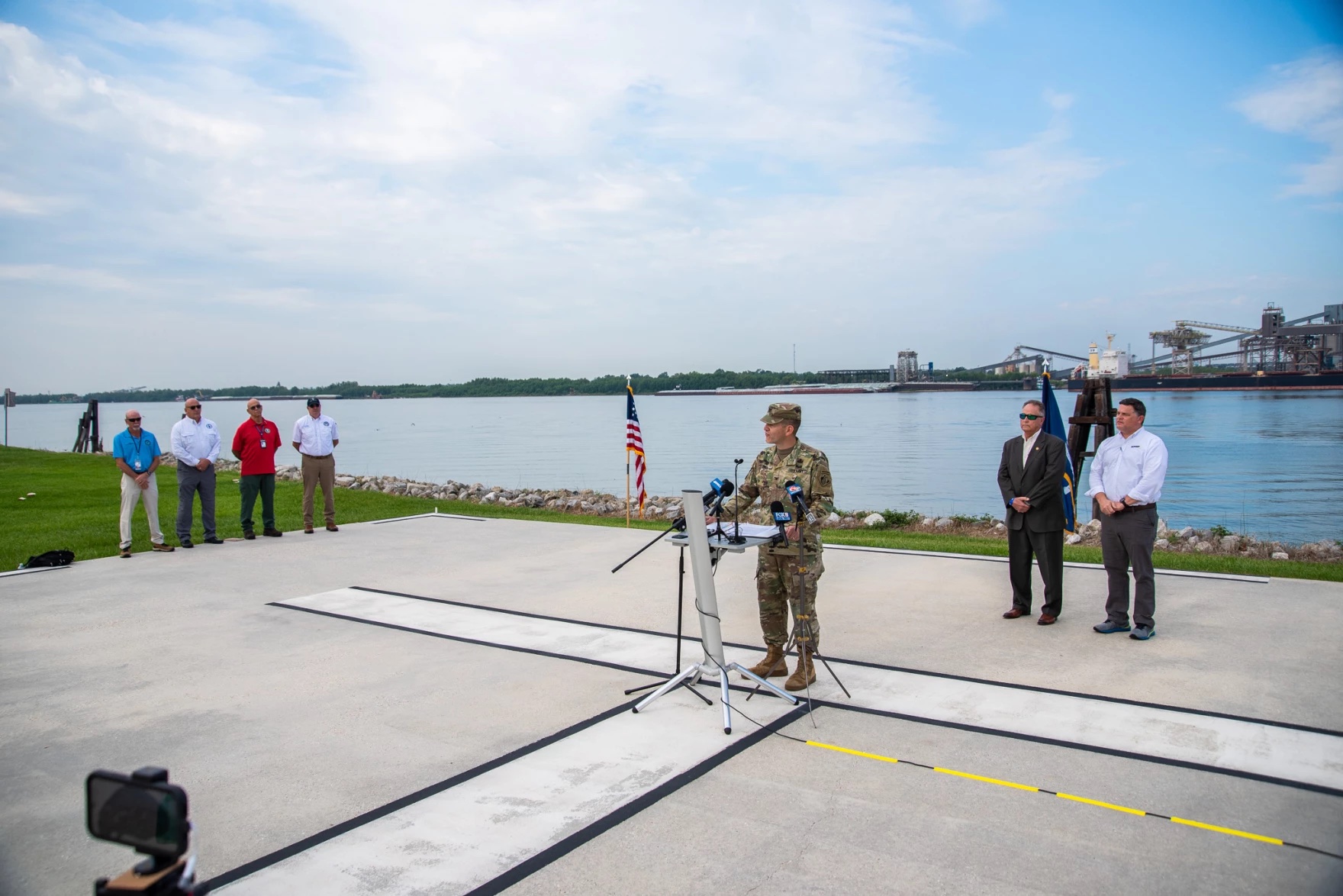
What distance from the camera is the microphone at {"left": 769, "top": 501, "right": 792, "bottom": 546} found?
4816mm

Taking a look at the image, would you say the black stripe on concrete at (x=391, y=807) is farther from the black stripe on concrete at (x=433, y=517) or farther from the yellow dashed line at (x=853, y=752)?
the black stripe on concrete at (x=433, y=517)

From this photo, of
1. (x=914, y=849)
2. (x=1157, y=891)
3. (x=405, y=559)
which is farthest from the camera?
(x=405, y=559)

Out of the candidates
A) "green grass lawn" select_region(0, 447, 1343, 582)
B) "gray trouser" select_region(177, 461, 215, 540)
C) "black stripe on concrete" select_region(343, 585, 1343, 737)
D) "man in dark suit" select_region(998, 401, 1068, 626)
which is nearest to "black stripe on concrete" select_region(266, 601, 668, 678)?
"black stripe on concrete" select_region(343, 585, 1343, 737)

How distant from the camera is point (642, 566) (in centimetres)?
987

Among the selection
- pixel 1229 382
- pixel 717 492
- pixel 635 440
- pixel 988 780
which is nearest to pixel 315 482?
pixel 635 440

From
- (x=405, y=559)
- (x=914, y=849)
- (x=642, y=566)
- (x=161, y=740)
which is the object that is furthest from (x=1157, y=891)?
(x=405, y=559)

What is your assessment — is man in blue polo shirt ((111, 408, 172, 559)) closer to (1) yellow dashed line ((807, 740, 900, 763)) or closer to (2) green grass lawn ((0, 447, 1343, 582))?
(2) green grass lawn ((0, 447, 1343, 582))

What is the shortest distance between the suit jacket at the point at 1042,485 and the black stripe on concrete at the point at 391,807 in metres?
4.07

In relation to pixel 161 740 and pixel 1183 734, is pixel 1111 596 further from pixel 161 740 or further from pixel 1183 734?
pixel 161 740

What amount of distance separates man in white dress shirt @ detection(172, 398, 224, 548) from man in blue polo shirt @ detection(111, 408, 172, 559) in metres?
0.29

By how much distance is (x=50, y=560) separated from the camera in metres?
10.1

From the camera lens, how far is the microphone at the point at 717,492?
5.00m

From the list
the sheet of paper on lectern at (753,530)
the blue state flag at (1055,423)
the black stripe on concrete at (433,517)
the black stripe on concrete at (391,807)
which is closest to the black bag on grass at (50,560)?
the black stripe on concrete at (433,517)

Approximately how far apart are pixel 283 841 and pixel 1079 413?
1106 cm
